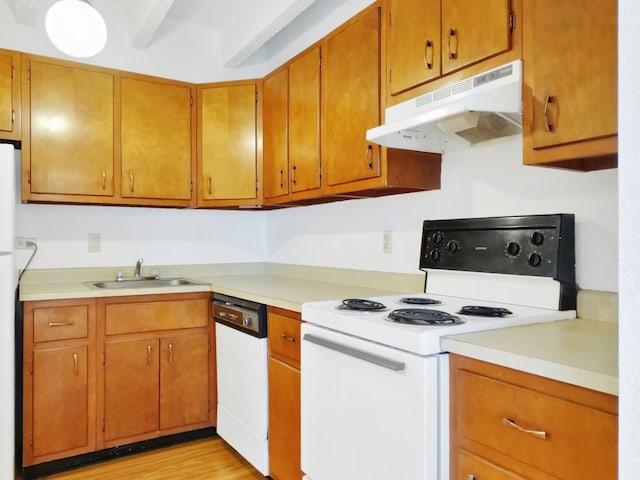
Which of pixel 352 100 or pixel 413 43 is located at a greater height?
pixel 413 43

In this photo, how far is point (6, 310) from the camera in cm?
203

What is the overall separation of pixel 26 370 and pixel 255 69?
2.41 meters

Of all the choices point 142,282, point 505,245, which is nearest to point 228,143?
point 142,282

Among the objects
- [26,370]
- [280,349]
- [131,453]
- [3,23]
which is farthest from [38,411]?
[3,23]

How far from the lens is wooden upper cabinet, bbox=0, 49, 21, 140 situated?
7.86ft

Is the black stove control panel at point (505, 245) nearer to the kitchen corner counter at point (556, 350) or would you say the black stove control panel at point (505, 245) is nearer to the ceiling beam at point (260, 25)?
the kitchen corner counter at point (556, 350)

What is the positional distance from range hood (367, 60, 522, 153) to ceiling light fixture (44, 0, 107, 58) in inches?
44.7

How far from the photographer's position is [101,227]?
116 inches

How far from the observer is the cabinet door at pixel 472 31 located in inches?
57.6

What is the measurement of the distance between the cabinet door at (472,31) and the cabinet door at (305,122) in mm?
842

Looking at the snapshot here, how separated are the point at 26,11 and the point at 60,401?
6.87 ft

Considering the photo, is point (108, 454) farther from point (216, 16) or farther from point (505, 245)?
point (216, 16)

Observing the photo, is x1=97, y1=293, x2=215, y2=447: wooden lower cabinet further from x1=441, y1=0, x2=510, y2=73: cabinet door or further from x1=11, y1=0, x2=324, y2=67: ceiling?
x1=441, y1=0, x2=510, y2=73: cabinet door

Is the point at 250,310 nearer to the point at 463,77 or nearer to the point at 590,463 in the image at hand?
the point at 463,77
